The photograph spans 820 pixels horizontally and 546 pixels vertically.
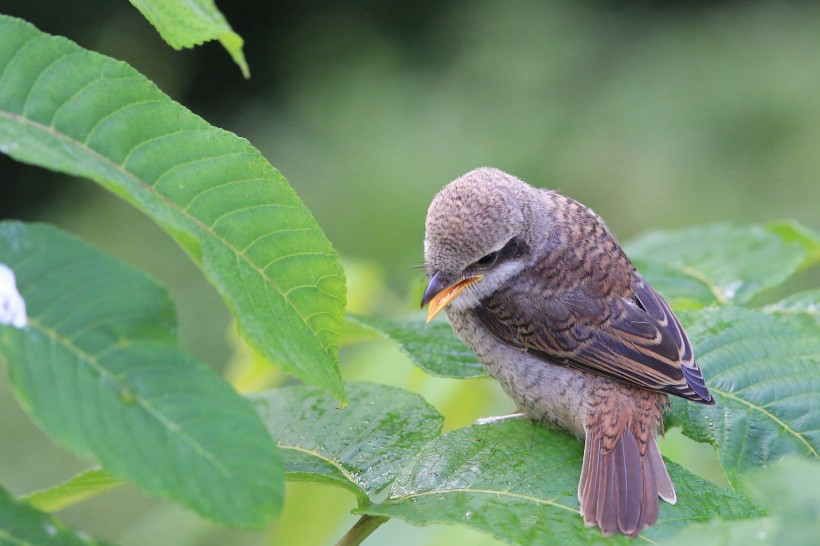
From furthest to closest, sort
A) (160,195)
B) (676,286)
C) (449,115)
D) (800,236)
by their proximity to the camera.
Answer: (449,115), (800,236), (676,286), (160,195)

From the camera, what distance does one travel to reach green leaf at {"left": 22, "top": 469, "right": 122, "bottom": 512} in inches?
68.5

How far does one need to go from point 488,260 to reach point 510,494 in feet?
4.04

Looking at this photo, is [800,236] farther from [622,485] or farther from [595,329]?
[622,485]

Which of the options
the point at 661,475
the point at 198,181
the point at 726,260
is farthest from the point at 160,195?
the point at 726,260

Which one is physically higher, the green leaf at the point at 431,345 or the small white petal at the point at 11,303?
the small white petal at the point at 11,303

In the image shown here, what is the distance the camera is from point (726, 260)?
9.30ft

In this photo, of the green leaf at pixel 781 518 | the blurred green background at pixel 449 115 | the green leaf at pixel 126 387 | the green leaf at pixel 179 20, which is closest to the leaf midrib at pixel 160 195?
the green leaf at pixel 126 387

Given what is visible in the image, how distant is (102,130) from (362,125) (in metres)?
7.73

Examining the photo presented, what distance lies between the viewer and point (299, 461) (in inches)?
74.0

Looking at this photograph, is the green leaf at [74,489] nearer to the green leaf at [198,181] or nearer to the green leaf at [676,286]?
the green leaf at [198,181]

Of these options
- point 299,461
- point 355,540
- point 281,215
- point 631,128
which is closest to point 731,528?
point 355,540

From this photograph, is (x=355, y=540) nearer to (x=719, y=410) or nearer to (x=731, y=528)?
(x=731, y=528)

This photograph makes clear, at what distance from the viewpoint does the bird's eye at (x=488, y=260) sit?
110 inches

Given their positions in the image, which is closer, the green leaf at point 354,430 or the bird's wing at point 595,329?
the green leaf at point 354,430
